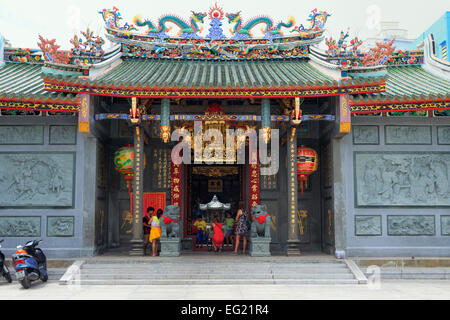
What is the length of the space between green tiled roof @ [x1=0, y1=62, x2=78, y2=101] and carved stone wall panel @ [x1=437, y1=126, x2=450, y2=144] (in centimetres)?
893

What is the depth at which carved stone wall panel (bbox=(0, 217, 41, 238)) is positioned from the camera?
1099 centimetres

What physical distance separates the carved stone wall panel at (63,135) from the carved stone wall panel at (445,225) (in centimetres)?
918

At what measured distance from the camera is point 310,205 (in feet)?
43.6

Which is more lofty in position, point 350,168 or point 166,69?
point 166,69

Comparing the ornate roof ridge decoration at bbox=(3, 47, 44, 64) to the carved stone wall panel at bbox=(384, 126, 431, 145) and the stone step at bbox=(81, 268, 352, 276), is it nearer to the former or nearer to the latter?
the stone step at bbox=(81, 268, 352, 276)

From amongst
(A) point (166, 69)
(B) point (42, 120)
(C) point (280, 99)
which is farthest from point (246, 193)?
(B) point (42, 120)

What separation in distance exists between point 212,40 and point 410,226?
7629mm

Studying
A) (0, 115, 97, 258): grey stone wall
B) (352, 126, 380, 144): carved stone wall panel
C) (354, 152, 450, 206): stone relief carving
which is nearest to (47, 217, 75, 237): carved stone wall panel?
(0, 115, 97, 258): grey stone wall

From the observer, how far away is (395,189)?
11328 millimetres

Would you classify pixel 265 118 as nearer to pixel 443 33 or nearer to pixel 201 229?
pixel 201 229

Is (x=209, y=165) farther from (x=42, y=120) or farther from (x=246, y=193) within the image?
(x=42, y=120)

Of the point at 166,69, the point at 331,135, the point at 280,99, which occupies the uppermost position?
the point at 166,69

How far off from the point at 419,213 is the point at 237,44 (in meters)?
7.05

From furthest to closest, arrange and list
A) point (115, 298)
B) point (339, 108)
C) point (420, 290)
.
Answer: point (339, 108)
point (420, 290)
point (115, 298)
